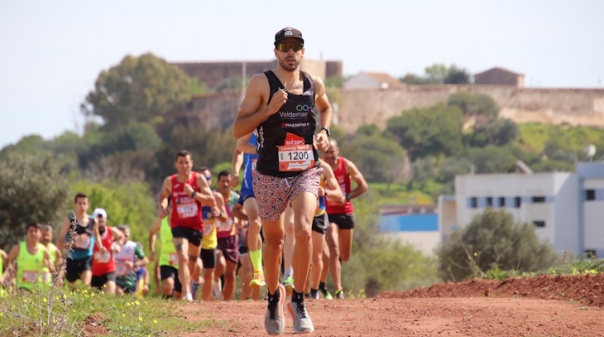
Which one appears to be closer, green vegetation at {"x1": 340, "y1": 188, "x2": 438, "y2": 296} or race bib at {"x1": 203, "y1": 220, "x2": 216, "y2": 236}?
race bib at {"x1": 203, "y1": 220, "x2": 216, "y2": 236}

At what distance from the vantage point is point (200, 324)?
473 inches

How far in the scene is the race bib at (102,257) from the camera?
19.6 m

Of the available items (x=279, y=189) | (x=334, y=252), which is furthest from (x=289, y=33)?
(x=334, y=252)

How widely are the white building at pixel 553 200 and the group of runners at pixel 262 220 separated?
76.9 m

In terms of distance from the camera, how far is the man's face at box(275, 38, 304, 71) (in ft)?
36.1

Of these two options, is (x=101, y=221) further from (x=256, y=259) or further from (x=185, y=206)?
(x=256, y=259)

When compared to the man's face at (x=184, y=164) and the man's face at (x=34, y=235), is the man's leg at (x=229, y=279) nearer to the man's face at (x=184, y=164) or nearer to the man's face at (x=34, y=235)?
the man's face at (x=34, y=235)

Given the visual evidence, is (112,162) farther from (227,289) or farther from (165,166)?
(227,289)

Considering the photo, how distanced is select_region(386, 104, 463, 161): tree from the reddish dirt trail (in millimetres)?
145897

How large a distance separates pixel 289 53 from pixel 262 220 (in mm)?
1392

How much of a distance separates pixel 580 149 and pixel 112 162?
57.0 m

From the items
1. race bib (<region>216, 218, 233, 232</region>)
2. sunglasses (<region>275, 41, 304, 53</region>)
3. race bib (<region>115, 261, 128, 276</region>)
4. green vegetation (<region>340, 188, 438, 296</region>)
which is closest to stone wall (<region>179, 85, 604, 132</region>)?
green vegetation (<region>340, 188, 438, 296</region>)

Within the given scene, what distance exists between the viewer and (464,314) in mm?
12391

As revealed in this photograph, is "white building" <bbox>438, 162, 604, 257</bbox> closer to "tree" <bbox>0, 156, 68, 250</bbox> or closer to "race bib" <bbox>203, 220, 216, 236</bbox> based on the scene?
"tree" <bbox>0, 156, 68, 250</bbox>
